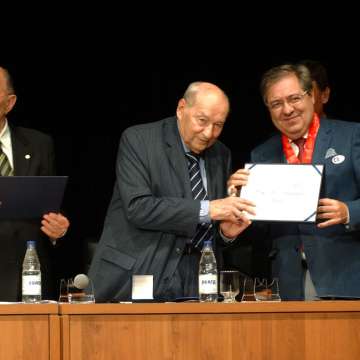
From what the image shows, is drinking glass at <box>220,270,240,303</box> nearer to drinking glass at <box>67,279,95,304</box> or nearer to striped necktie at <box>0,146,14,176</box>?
drinking glass at <box>67,279,95,304</box>

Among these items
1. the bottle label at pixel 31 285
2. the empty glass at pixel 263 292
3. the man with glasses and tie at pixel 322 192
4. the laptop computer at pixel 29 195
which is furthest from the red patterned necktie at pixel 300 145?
the bottle label at pixel 31 285

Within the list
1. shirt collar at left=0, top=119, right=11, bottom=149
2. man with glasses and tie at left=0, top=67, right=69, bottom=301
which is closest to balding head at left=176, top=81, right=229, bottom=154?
man with glasses and tie at left=0, top=67, right=69, bottom=301

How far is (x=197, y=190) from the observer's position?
4375 millimetres

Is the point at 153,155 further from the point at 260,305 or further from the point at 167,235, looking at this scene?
the point at 260,305

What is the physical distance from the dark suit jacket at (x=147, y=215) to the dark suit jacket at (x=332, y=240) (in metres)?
0.45

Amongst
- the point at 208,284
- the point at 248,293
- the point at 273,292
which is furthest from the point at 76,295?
the point at 273,292

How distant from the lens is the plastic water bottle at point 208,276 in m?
3.84

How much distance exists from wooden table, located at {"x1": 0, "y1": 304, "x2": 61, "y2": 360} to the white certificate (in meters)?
1.03

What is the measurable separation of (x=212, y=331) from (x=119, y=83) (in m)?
2.51

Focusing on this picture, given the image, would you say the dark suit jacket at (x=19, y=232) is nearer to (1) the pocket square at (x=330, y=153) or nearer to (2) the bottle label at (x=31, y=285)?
(2) the bottle label at (x=31, y=285)

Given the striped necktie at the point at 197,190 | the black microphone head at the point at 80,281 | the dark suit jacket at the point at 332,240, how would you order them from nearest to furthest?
the black microphone head at the point at 80,281
the dark suit jacket at the point at 332,240
the striped necktie at the point at 197,190

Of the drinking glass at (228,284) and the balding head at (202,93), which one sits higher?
the balding head at (202,93)

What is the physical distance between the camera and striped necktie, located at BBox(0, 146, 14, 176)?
470 centimetres

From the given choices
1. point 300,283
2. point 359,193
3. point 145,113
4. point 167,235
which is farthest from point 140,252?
point 145,113
